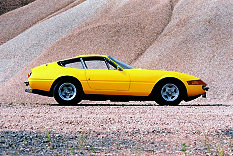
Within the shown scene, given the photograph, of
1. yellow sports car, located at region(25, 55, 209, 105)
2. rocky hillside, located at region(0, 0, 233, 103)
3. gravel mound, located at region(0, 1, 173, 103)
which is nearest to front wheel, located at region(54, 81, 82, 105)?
yellow sports car, located at region(25, 55, 209, 105)

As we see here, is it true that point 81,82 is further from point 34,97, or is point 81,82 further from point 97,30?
point 97,30

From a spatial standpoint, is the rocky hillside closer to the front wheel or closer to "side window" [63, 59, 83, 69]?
"side window" [63, 59, 83, 69]

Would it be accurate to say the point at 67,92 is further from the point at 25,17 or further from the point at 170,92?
the point at 25,17

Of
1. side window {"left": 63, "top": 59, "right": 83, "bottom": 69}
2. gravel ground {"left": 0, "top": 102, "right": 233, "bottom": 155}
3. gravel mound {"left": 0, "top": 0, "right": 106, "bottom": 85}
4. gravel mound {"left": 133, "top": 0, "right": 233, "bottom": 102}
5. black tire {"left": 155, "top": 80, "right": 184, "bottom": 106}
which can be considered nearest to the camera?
gravel ground {"left": 0, "top": 102, "right": 233, "bottom": 155}

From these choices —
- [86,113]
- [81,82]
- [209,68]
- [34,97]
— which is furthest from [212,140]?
[209,68]

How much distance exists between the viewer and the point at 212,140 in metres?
6.29

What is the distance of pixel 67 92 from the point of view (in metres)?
11.4

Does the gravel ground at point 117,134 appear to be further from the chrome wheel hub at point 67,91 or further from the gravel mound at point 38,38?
the gravel mound at point 38,38

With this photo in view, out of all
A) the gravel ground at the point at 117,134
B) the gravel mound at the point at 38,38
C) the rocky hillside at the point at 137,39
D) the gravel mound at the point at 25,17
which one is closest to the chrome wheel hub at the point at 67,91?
the gravel ground at the point at 117,134

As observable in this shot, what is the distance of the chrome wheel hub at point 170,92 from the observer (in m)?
11.3

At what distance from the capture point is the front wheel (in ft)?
37.2

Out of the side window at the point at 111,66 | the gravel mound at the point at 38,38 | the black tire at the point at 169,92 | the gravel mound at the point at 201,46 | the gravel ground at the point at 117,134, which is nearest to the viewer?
the gravel ground at the point at 117,134

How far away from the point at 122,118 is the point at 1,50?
24.6 metres

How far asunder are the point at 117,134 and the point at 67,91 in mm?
4982
